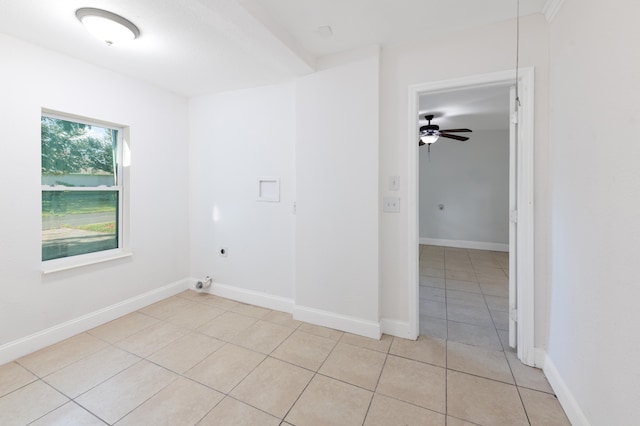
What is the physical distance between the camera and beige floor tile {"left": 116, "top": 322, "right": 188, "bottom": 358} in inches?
86.4

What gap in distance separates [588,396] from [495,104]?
3776mm

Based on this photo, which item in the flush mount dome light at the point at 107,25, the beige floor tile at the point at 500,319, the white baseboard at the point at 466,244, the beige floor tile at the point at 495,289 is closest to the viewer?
the flush mount dome light at the point at 107,25

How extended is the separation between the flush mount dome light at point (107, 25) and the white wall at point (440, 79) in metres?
1.96

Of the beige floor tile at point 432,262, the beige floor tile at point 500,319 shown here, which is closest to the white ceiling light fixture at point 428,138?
the beige floor tile at point 432,262

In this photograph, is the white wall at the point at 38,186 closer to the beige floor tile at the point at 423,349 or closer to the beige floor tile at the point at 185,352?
the beige floor tile at the point at 185,352

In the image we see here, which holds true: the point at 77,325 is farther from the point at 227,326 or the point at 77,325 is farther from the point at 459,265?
the point at 459,265

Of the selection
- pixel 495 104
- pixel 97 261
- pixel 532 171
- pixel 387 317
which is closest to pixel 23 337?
pixel 97 261

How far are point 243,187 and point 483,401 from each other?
2.82 m

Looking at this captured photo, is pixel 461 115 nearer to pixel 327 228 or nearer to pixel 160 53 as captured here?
pixel 327 228

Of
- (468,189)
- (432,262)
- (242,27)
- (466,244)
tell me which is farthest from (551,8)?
(466,244)

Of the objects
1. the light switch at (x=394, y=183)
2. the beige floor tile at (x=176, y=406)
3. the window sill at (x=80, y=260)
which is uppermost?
the light switch at (x=394, y=183)

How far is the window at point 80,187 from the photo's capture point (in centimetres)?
237

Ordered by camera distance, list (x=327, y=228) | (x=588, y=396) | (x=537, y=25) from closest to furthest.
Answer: (x=588, y=396) < (x=537, y=25) < (x=327, y=228)

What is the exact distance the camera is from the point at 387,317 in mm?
2395
